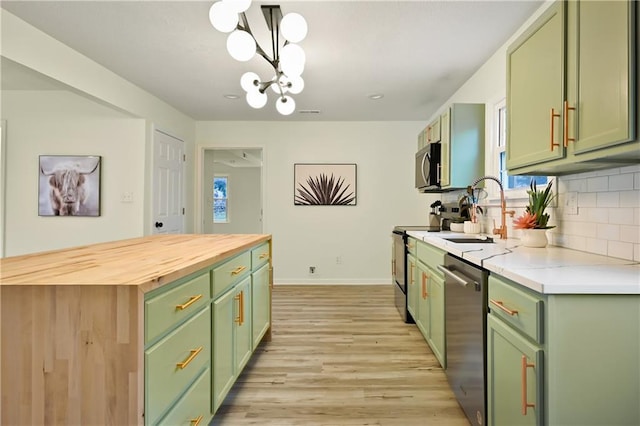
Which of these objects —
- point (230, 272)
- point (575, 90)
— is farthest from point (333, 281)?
point (575, 90)

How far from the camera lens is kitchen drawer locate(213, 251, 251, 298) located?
5.40ft

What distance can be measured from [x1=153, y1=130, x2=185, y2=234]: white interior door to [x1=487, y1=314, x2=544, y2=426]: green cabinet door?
3.76m

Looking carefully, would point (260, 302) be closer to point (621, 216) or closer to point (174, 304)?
point (174, 304)

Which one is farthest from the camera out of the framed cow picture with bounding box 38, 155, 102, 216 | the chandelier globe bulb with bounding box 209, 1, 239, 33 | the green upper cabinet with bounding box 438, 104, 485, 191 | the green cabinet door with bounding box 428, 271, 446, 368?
the framed cow picture with bounding box 38, 155, 102, 216

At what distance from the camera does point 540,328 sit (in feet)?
3.57

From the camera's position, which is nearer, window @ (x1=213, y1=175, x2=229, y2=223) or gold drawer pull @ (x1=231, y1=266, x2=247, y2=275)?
gold drawer pull @ (x1=231, y1=266, x2=247, y2=275)

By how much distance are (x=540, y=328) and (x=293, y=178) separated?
4227 mm

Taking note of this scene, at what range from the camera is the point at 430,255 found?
2.45 metres

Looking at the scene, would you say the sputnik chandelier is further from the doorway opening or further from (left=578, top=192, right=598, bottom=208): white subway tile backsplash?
the doorway opening

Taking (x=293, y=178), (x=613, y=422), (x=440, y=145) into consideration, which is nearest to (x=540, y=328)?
(x=613, y=422)

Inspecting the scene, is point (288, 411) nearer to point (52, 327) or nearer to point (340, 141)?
point (52, 327)

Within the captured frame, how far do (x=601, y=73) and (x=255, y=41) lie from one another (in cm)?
179

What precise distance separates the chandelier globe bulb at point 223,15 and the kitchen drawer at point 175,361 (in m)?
1.43

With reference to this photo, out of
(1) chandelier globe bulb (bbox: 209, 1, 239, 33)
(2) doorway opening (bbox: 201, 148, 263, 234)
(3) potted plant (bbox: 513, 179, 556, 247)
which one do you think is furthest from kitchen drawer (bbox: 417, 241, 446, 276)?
(2) doorway opening (bbox: 201, 148, 263, 234)
